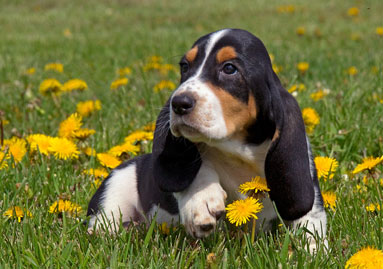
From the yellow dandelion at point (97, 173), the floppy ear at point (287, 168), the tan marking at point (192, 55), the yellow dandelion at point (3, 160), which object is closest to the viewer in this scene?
the floppy ear at point (287, 168)

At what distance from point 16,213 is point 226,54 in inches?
49.6

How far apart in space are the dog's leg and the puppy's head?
20 cm

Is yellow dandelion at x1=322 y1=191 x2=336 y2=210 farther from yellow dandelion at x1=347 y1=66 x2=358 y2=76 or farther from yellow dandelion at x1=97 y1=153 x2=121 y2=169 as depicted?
yellow dandelion at x1=347 y1=66 x2=358 y2=76

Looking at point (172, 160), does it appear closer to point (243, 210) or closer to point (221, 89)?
point (221, 89)

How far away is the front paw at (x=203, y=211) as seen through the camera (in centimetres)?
237

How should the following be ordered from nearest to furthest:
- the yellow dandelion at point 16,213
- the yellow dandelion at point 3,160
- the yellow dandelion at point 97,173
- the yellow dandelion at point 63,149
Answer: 1. the yellow dandelion at point 16,213
2. the yellow dandelion at point 3,160
3. the yellow dandelion at point 63,149
4. the yellow dandelion at point 97,173

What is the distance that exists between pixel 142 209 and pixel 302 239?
0.96 meters

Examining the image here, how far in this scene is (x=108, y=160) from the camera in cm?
353

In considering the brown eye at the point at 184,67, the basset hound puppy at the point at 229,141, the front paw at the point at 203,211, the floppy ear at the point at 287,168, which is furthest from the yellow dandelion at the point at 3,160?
the floppy ear at the point at 287,168

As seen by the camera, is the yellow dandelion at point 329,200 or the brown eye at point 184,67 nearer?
→ the brown eye at point 184,67

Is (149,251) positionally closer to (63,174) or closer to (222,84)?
(222,84)

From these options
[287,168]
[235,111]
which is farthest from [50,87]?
[287,168]

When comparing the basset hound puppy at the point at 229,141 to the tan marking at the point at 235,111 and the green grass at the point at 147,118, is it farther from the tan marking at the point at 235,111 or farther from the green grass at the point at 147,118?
the green grass at the point at 147,118

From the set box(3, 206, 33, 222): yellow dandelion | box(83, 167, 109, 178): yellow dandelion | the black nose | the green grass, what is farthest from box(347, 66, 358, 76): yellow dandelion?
box(3, 206, 33, 222): yellow dandelion
